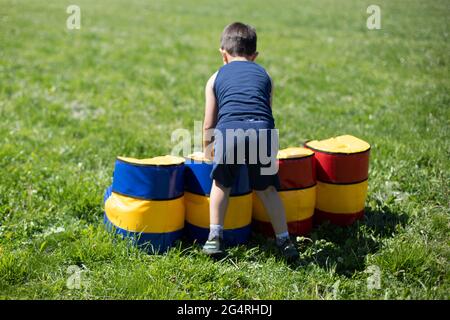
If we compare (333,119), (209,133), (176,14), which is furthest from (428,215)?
(176,14)

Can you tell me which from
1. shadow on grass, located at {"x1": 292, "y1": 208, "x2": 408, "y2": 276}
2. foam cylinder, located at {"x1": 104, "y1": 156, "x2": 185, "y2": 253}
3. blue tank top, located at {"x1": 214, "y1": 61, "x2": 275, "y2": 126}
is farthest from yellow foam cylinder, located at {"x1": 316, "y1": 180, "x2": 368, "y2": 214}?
foam cylinder, located at {"x1": 104, "y1": 156, "x2": 185, "y2": 253}

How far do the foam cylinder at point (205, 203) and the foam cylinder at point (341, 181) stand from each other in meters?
0.69

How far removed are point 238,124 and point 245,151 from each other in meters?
0.19

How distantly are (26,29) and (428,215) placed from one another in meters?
12.4

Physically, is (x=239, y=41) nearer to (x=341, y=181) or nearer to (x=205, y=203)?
(x=205, y=203)

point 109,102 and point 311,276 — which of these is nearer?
point 311,276

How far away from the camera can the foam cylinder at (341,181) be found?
4.34m

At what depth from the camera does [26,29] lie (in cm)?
1408

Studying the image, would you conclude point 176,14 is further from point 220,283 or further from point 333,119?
point 220,283

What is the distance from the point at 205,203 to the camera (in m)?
4.01
